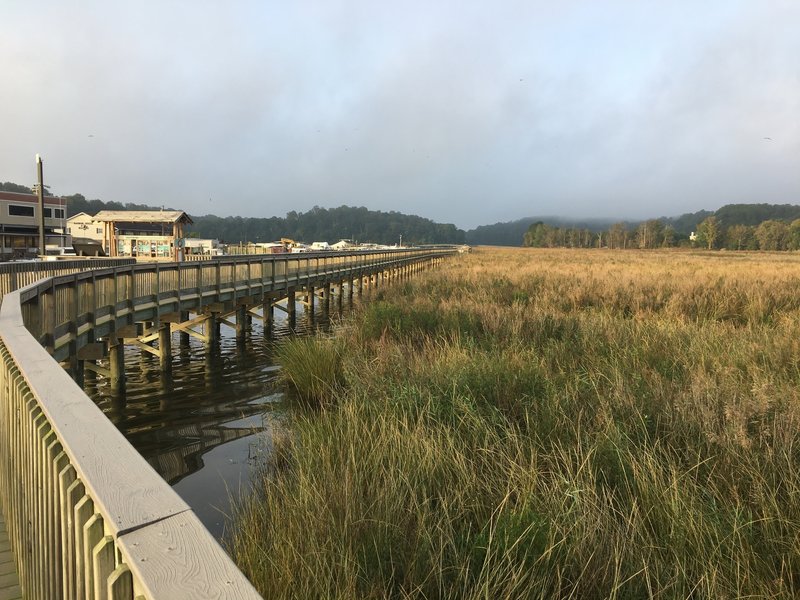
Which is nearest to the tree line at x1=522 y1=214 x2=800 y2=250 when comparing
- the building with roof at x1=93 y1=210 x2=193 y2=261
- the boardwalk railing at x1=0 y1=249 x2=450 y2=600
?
the building with roof at x1=93 y1=210 x2=193 y2=261

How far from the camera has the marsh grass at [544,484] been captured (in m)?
2.75

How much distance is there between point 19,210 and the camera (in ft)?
228

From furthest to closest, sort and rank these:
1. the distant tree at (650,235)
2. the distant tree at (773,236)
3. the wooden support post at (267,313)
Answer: the distant tree at (650,235), the distant tree at (773,236), the wooden support post at (267,313)

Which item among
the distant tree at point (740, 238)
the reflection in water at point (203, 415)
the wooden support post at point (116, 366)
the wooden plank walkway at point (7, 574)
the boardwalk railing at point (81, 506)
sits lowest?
the reflection in water at point (203, 415)

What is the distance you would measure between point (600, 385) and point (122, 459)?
17.3 feet

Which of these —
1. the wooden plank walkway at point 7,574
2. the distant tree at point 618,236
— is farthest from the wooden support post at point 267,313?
the distant tree at point 618,236

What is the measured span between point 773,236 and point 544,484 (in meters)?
144

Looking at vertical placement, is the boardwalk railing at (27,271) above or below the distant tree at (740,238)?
below

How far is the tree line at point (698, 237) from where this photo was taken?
11956 cm

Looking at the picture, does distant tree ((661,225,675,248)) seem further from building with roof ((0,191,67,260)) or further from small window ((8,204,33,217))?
small window ((8,204,33,217))

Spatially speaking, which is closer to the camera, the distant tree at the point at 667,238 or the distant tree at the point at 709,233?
the distant tree at the point at 709,233

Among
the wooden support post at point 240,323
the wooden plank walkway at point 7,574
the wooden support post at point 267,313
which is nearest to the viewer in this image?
the wooden plank walkway at point 7,574

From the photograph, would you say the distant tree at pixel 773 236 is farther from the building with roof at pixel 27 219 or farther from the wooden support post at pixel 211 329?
the building with roof at pixel 27 219

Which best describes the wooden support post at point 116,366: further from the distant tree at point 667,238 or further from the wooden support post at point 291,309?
the distant tree at point 667,238
